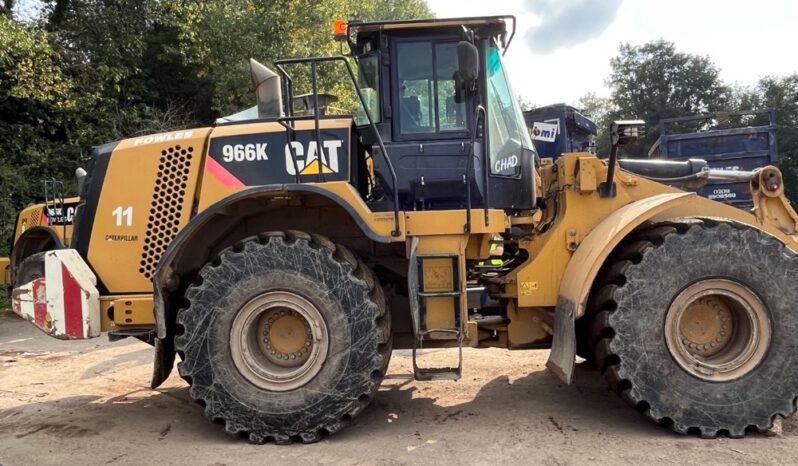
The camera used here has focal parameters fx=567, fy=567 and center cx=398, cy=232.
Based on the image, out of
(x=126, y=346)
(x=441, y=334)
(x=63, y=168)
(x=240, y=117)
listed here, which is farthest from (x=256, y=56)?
(x=441, y=334)

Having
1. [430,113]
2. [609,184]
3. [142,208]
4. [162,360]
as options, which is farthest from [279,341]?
[609,184]

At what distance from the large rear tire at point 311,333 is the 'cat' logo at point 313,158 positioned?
1.80 feet

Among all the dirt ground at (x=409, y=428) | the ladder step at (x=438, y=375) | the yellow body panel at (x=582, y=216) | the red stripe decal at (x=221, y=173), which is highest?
the red stripe decal at (x=221, y=173)

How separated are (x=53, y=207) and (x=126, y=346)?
408cm

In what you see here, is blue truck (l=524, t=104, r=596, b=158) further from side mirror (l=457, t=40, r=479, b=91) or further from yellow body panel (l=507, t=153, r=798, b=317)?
→ side mirror (l=457, t=40, r=479, b=91)

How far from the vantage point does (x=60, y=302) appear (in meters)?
4.30

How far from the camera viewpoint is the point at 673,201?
415 cm

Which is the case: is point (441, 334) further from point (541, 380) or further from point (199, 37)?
point (199, 37)

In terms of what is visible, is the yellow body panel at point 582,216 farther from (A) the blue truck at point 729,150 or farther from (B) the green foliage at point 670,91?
(B) the green foliage at point 670,91

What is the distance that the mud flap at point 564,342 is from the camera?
3941 millimetres

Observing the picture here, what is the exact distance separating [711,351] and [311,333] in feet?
9.53

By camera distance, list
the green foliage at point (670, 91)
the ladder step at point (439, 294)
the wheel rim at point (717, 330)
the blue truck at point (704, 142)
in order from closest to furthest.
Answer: the wheel rim at point (717, 330), the ladder step at point (439, 294), the blue truck at point (704, 142), the green foliage at point (670, 91)

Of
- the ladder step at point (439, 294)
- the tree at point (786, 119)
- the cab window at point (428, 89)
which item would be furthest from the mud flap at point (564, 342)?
the tree at point (786, 119)

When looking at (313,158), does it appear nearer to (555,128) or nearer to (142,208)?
(142,208)
